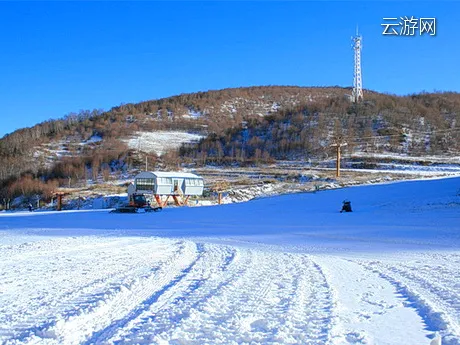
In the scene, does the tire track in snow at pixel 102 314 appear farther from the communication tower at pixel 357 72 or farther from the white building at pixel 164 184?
the communication tower at pixel 357 72

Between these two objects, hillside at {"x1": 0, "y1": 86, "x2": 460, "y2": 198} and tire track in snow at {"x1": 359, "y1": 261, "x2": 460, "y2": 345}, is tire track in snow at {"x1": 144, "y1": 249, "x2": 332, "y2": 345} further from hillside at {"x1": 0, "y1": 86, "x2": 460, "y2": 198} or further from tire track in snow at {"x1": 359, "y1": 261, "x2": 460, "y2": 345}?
hillside at {"x1": 0, "y1": 86, "x2": 460, "y2": 198}

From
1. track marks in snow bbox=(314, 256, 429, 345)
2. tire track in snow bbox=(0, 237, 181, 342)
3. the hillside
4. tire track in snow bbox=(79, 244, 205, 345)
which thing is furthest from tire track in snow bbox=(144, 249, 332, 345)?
the hillside

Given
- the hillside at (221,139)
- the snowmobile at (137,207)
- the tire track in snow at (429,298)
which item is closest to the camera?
the tire track in snow at (429,298)

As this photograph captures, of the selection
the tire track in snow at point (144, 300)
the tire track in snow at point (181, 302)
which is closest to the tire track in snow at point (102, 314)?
the tire track in snow at point (144, 300)

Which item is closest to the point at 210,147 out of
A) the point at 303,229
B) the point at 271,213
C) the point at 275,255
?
the point at 271,213

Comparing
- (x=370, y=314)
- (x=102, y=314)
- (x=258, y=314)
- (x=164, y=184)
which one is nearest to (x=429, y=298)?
(x=370, y=314)

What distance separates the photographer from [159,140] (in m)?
122

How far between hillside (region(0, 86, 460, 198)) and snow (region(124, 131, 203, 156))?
0.25m

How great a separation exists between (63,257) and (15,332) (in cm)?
585

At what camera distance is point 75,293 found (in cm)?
589

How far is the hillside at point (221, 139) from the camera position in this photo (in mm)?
87812

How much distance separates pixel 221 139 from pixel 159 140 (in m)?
18.9

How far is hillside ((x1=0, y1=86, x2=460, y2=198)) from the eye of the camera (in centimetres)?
8781

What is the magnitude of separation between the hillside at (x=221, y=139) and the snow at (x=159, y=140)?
10.0 inches
